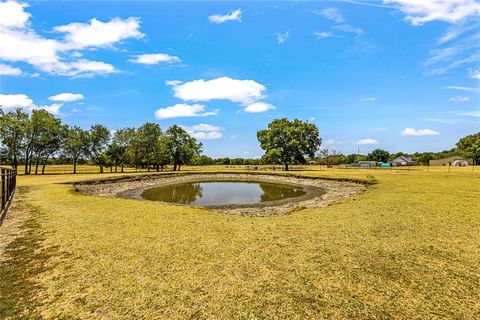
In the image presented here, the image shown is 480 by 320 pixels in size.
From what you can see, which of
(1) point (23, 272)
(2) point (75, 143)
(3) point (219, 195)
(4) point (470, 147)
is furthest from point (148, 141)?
(4) point (470, 147)

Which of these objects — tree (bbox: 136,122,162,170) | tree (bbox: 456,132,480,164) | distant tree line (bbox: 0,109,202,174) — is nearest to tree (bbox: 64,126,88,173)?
distant tree line (bbox: 0,109,202,174)

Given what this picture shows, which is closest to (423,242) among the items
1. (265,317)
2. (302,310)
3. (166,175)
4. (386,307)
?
(386,307)

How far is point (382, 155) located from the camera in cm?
12556

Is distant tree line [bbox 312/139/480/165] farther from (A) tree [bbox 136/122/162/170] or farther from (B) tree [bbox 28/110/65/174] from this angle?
(B) tree [bbox 28/110/65/174]

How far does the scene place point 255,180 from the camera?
47281 mm

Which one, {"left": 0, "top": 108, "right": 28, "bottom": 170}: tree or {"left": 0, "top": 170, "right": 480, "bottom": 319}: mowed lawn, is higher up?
{"left": 0, "top": 108, "right": 28, "bottom": 170}: tree

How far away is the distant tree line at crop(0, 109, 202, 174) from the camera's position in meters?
50.8

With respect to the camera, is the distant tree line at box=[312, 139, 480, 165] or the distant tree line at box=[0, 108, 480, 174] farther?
the distant tree line at box=[312, 139, 480, 165]

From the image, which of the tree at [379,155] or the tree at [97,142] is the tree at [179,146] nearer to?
the tree at [97,142]

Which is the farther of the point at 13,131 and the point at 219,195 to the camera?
the point at 13,131

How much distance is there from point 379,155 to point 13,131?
13354 centimetres

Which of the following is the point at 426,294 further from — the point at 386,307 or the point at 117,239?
the point at 117,239

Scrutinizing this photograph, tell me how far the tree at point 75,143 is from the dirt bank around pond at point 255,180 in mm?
24536

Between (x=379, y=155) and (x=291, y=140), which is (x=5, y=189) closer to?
(x=291, y=140)
